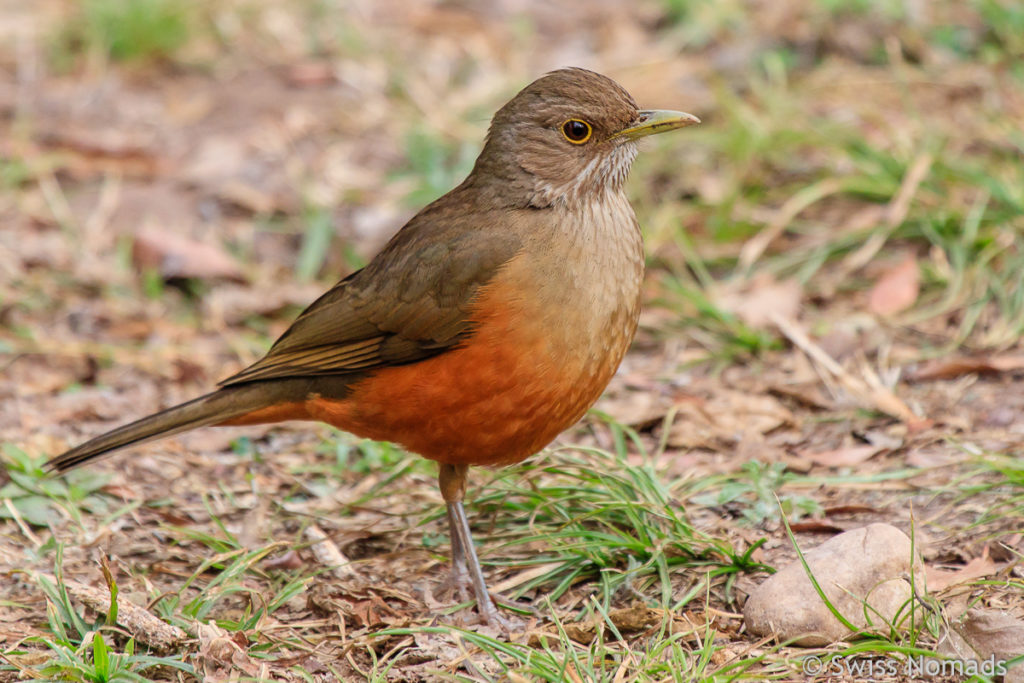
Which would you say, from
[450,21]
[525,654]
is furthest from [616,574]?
[450,21]

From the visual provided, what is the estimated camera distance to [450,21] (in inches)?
425

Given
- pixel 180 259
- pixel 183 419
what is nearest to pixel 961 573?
pixel 183 419

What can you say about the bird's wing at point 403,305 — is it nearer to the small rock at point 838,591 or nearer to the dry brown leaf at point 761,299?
the small rock at point 838,591

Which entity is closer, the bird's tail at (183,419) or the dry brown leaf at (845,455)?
the bird's tail at (183,419)

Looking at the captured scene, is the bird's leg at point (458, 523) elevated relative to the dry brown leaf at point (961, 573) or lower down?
elevated

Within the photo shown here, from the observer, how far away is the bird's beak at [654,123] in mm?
4805

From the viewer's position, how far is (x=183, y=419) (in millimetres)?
5121

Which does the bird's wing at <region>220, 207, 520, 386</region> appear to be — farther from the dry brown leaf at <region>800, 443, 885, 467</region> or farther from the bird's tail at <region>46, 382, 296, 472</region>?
the dry brown leaf at <region>800, 443, 885, 467</region>

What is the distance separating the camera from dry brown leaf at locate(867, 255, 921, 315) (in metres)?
6.52

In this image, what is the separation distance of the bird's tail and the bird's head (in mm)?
1371

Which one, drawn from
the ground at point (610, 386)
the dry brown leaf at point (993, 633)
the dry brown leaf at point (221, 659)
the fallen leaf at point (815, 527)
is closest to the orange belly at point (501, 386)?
the ground at point (610, 386)

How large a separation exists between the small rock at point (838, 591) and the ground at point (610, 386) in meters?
0.12

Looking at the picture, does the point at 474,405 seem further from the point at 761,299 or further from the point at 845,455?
the point at 761,299

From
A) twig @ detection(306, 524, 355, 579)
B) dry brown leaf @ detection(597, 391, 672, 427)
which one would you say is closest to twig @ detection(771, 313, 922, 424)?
dry brown leaf @ detection(597, 391, 672, 427)
